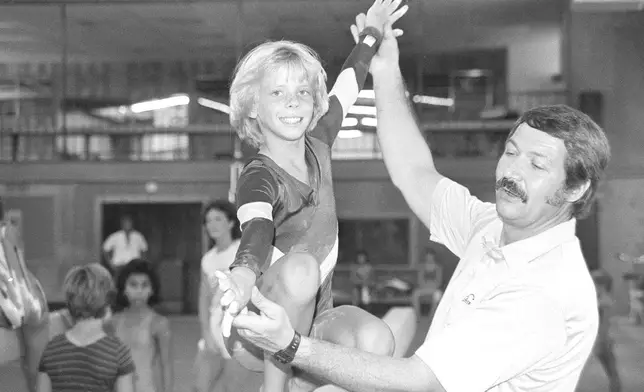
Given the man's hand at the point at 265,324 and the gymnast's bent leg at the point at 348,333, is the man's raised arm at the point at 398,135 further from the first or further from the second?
the man's hand at the point at 265,324

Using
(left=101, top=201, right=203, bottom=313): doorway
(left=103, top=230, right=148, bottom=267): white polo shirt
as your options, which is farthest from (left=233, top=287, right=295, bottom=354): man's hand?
(left=101, top=201, right=203, bottom=313): doorway

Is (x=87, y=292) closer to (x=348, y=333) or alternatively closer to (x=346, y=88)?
(x=346, y=88)

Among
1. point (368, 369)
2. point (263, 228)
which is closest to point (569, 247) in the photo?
point (368, 369)

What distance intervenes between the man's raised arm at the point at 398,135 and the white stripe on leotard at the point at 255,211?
0.63 m

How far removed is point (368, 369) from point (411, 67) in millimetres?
15887

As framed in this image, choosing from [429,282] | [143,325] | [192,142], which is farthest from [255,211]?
[192,142]

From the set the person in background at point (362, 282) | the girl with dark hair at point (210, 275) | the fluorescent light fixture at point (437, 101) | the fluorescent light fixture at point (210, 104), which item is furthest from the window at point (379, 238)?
the girl with dark hair at point (210, 275)

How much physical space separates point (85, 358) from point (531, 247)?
6.05ft

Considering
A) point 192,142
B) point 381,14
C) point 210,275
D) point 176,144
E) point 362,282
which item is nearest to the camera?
point 381,14

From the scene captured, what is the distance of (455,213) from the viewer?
224cm

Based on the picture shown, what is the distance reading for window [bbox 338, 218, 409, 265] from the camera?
14.7 meters

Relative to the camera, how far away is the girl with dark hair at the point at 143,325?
15.1ft

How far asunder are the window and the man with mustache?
12666 mm

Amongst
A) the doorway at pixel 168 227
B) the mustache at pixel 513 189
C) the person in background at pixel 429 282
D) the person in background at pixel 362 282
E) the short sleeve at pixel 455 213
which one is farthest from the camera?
the doorway at pixel 168 227
